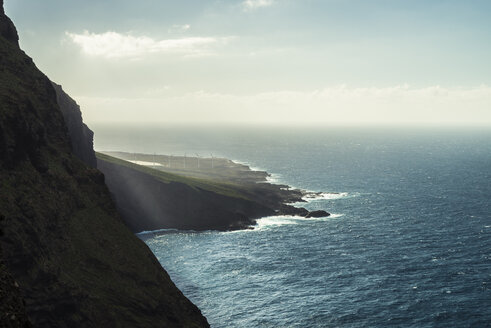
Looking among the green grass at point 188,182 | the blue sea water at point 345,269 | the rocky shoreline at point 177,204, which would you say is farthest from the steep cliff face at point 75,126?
the blue sea water at point 345,269

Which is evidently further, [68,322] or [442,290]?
[442,290]

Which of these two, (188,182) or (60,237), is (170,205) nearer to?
(188,182)

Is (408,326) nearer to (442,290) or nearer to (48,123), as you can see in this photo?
(442,290)

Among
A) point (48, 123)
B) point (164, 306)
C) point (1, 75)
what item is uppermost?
point (1, 75)

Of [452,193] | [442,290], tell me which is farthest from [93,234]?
[452,193]

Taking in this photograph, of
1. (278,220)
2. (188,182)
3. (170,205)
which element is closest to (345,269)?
(278,220)

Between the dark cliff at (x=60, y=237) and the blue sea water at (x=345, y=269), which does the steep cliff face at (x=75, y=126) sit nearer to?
the blue sea water at (x=345, y=269)

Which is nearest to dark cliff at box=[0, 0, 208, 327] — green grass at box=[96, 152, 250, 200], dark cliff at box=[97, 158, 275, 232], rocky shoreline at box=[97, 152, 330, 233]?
dark cliff at box=[97, 158, 275, 232]

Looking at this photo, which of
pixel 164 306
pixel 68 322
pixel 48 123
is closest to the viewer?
pixel 68 322

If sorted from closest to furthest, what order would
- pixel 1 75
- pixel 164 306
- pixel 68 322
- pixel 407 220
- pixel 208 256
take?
pixel 68 322 → pixel 164 306 → pixel 1 75 → pixel 208 256 → pixel 407 220
